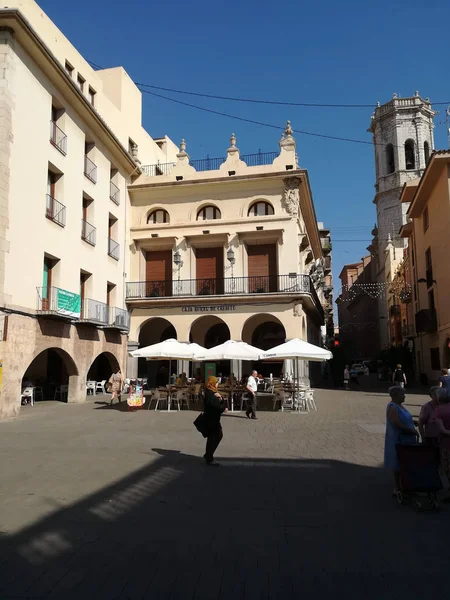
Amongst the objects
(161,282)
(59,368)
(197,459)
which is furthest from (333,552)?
(161,282)

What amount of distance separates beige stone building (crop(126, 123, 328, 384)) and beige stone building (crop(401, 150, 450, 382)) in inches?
265

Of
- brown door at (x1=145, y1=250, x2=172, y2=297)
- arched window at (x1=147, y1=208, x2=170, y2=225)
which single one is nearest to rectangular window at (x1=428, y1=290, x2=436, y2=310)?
brown door at (x1=145, y1=250, x2=172, y2=297)

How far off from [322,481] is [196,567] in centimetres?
337

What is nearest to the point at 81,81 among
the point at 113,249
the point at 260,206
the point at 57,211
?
the point at 57,211

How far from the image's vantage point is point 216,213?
27609 millimetres

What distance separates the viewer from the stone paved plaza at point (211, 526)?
12.7ft

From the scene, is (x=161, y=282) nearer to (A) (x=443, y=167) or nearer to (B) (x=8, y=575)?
(A) (x=443, y=167)

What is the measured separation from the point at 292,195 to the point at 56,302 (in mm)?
13580

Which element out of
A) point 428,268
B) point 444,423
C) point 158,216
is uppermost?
point 158,216

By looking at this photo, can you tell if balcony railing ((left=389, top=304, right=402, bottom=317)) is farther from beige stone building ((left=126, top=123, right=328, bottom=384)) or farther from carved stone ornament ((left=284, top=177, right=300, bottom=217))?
carved stone ornament ((left=284, top=177, right=300, bottom=217))

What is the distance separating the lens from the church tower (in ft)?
205

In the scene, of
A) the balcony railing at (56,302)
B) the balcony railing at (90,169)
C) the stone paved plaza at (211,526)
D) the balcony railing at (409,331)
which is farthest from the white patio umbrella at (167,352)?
the balcony railing at (409,331)

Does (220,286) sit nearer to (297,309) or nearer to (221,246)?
(221,246)

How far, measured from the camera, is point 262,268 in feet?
88.5
